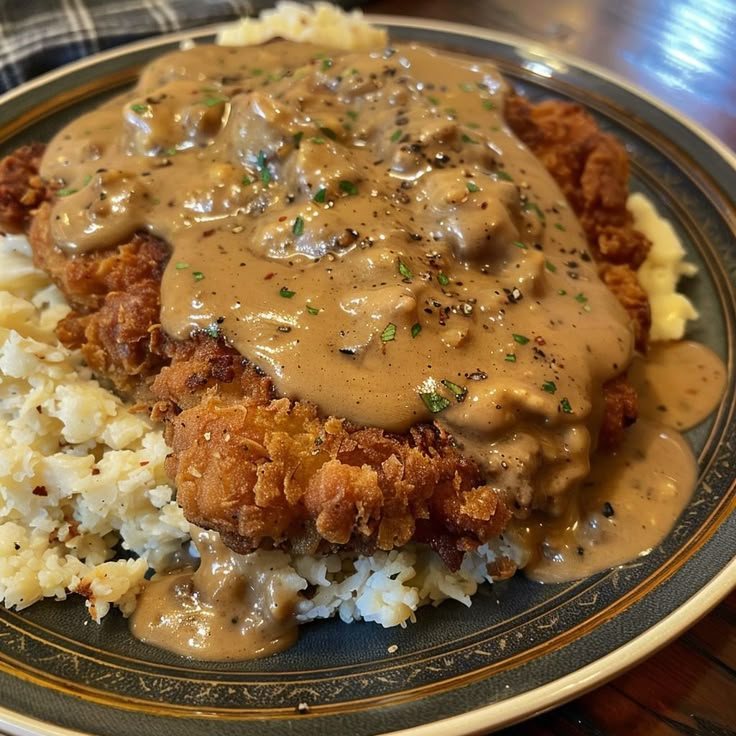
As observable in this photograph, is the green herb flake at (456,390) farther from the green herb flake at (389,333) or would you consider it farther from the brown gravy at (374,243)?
the green herb flake at (389,333)

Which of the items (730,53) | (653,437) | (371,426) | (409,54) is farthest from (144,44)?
(730,53)

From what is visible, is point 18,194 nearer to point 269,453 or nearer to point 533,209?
point 269,453

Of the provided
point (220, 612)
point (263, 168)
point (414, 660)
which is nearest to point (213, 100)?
point (263, 168)

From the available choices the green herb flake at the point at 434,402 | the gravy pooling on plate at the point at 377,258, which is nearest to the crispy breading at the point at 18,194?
the gravy pooling on plate at the point at 377,258

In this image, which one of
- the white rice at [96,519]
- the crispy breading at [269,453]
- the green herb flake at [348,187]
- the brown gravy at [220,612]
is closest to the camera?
the crispy breading at [269,453]

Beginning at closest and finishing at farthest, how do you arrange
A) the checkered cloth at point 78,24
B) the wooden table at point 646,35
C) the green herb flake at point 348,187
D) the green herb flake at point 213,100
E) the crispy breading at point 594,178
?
the green herb flake at point 348,187, the green herb flake at point 213,100, the crispy breading at point 594,178, the checkered cloth at point 78,24, the wooden table at point 646,35

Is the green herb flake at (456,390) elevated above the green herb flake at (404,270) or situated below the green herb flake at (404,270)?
below

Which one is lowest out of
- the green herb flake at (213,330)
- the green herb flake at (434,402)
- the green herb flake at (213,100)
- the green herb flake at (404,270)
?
the green herb flake at (213,330)
